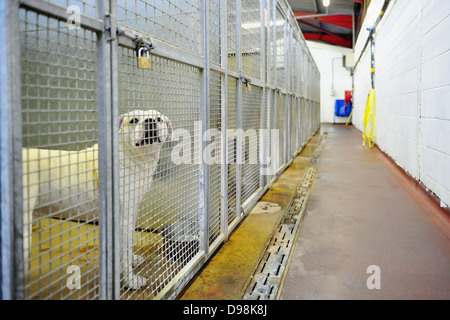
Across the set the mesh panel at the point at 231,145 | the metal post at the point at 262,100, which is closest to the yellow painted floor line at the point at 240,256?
the mesh panel at the point at 231,145

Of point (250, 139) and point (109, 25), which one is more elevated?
point (109, 25)

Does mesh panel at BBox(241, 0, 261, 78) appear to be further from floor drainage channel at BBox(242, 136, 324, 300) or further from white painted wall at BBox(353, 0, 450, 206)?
white painted wall at BBox(353, 0, 450, 206)

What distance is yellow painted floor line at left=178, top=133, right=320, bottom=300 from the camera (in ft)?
5.20

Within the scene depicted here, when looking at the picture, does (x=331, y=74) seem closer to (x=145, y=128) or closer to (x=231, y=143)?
(x=231, y=143)

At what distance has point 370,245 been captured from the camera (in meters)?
2.09

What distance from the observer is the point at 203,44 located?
177 cm

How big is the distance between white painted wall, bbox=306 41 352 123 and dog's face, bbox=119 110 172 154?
1530 cm

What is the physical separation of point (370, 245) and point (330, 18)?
13881 millimetres

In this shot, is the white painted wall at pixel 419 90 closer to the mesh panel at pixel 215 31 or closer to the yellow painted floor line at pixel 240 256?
the yellow painted floor line at pixel 240 256

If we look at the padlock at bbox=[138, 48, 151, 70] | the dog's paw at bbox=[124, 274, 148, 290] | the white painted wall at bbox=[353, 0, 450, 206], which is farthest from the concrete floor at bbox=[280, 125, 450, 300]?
the padlock at bbox=[138, 48, 151, 70]

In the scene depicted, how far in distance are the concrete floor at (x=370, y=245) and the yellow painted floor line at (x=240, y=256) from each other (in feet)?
0.68

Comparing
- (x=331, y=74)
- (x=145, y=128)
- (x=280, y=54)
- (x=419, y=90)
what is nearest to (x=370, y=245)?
(x=145, y=128)
